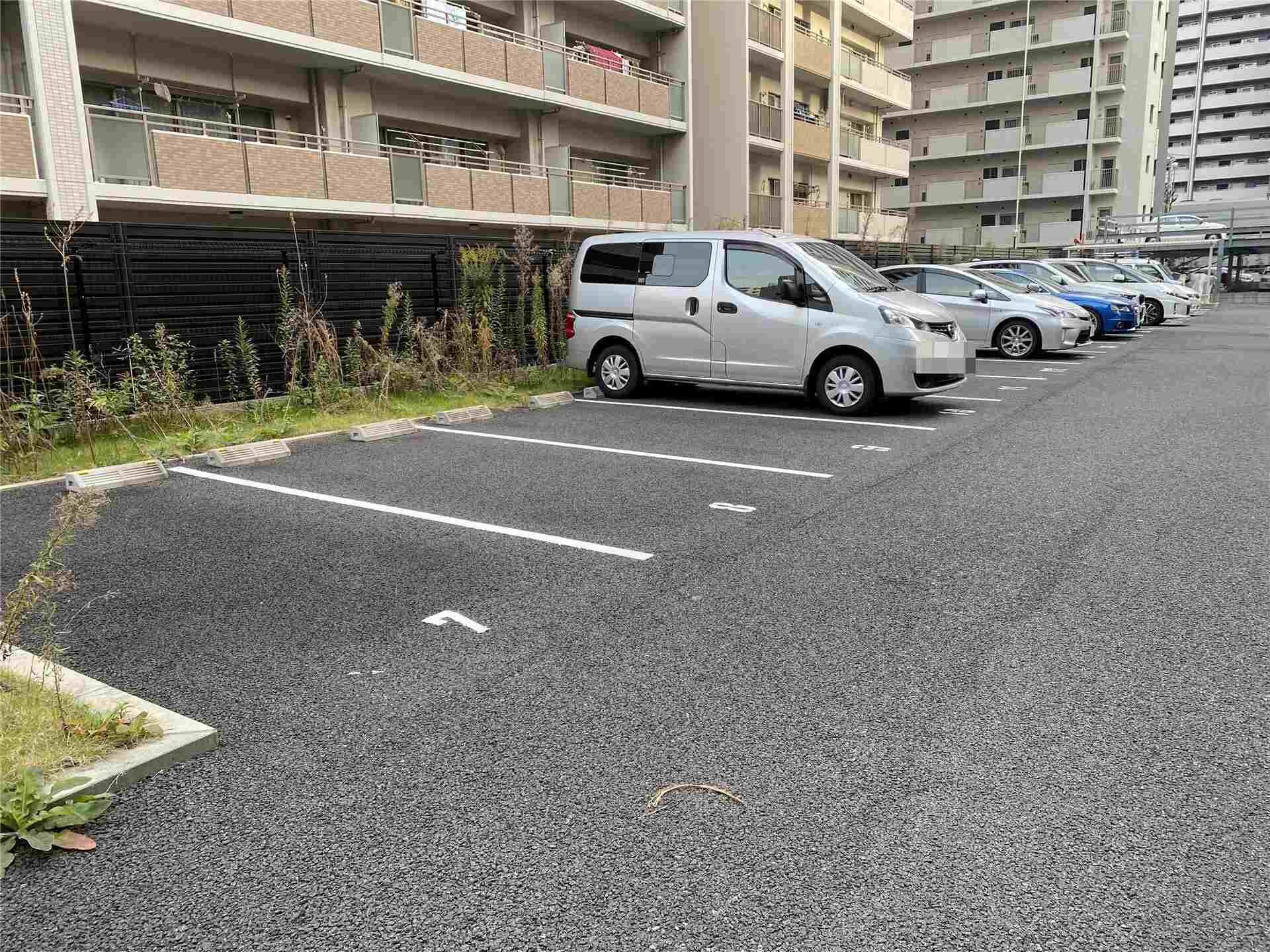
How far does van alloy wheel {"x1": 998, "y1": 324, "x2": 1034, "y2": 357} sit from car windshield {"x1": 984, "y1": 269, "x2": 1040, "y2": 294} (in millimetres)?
658

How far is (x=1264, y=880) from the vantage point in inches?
91.6

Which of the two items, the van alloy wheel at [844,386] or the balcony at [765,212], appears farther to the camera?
the balcony at [765,212]

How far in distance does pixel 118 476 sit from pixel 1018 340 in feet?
46.0

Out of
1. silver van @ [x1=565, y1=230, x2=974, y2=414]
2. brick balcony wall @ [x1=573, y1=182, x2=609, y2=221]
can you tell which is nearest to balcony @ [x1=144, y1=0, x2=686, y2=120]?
brick balcony wall @ [x1=573, y1=182, x2=609, y2=221]

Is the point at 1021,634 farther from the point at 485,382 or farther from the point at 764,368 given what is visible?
the point at 485,382

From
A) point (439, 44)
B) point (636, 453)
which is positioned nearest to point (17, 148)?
point (439, 44)

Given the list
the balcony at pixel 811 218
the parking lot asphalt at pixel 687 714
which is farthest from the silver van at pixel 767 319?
the balcony at pixel 811 218

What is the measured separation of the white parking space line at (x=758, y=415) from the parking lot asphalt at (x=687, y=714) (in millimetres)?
2457

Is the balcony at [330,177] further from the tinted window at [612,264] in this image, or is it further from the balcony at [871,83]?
the balcony at [871,83]

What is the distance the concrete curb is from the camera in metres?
2.82

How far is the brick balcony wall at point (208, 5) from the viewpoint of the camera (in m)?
13.9

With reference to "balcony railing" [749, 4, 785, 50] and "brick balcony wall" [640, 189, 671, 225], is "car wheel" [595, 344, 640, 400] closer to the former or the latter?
"brick balcony wall" [640, 189, 671, 225]

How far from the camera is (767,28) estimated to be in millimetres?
27844

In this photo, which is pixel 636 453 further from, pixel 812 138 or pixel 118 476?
pixel 812 138
